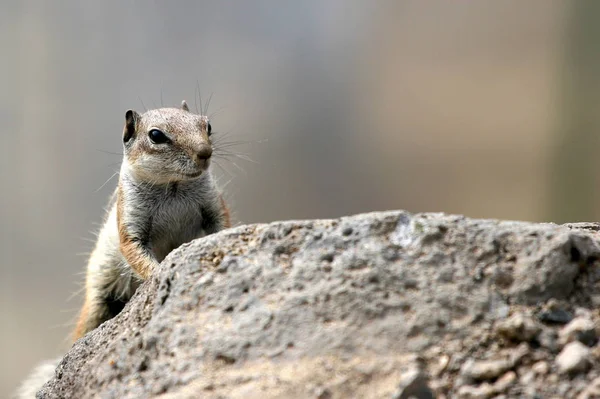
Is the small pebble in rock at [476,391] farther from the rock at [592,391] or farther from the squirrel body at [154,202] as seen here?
the squirrel body at [154,202]

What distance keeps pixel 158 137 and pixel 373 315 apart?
1715 mm

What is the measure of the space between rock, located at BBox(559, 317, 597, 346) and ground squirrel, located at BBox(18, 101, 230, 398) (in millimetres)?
1751

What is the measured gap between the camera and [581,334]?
163cm

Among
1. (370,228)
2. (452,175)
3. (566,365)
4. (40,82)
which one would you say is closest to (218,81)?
(40,82)

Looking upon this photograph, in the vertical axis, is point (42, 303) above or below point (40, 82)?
below

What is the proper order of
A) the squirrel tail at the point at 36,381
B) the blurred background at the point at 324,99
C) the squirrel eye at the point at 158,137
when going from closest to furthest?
the squirrel eye at the point at 158,137 → the squirrel tail at the point at 36,381 → the blurred background at the point at 324,99

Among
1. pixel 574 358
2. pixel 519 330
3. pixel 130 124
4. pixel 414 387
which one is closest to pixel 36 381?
pixel 130 124

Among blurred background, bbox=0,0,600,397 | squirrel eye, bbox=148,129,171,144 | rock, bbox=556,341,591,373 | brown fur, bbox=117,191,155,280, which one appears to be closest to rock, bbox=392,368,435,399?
rock, bbox=556,341,591,373

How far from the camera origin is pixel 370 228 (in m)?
1.83

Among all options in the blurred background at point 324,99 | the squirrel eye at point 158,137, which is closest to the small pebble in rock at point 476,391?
the squirrel eye at point 158,137

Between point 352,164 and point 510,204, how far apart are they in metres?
1.12

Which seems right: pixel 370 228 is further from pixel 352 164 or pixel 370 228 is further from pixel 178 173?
pixel 352 164

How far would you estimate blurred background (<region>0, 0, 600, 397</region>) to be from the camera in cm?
495

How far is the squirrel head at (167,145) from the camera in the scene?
120 inches
